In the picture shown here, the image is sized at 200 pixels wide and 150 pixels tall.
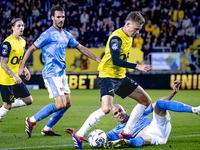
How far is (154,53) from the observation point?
1552 centimetres

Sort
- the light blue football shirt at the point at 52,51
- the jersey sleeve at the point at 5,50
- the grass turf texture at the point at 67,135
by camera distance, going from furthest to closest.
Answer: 1. the jersey sleeve at the point at 5,50
2. the light blue football shirt at the point at 52,51
3. the grass turf texture at the point at 67,135

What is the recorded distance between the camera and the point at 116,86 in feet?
15.6

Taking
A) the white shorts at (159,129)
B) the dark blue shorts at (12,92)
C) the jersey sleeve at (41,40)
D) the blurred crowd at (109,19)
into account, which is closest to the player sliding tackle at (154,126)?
the white shorts at (159,129)

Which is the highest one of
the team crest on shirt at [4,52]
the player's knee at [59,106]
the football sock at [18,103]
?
the team crest on shirt at [4,52]

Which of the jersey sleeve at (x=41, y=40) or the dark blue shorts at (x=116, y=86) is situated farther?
the jersey sleeve at (x=41, y=40)

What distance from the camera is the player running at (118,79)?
4.35 m

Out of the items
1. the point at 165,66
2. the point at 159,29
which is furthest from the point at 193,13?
the point at 165,66

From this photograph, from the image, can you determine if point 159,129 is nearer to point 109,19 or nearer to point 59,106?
point 59,106

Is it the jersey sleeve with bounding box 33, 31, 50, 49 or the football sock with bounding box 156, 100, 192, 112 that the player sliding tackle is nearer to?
the football sock with bounding box 156, 100, 192, 112

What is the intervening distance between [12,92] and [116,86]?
252 cm

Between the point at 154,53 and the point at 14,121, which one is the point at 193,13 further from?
the point at 14,121

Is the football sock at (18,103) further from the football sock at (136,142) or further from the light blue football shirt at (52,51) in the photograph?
the football sock at (136,142)

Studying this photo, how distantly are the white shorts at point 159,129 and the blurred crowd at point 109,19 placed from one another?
43.6ft

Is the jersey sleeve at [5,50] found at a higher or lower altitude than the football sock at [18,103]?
higher
